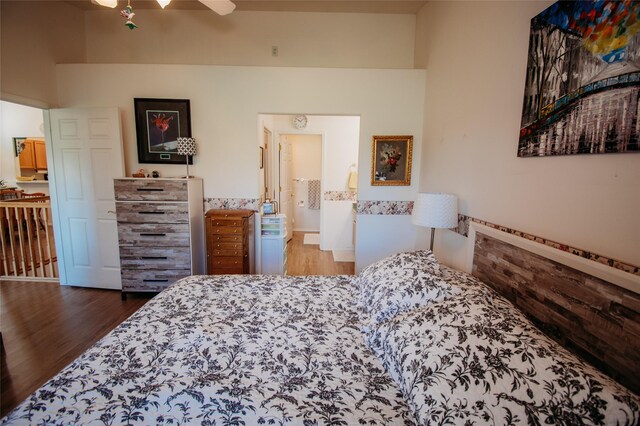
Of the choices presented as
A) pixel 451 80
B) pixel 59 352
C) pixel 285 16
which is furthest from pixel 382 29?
pixel 59 352

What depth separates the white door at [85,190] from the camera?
9.54ft

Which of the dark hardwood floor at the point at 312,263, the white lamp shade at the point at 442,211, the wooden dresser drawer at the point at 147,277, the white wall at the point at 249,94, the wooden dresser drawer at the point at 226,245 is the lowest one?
the dark hardwood floor at the point at 312,263

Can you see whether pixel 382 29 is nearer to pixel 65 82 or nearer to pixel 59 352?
pixel 65 82

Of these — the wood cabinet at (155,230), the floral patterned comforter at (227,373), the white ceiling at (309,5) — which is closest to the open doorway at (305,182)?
the white ceiling at (309,5)

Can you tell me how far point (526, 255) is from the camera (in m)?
1.30

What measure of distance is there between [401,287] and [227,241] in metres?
2.09

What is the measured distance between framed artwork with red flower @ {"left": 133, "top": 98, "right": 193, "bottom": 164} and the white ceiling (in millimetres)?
1163

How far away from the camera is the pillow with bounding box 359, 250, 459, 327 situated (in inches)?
51.5

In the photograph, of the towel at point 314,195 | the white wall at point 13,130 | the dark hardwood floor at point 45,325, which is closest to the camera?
the dark hardwood floor at point 45,325

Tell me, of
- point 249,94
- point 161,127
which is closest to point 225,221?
point 161,127

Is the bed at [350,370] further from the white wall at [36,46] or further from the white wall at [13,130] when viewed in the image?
the white wall at [13,130]

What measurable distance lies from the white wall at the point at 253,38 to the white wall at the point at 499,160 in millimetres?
556

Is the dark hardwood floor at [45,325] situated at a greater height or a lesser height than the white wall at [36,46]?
lesser

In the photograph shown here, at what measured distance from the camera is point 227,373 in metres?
1.07
